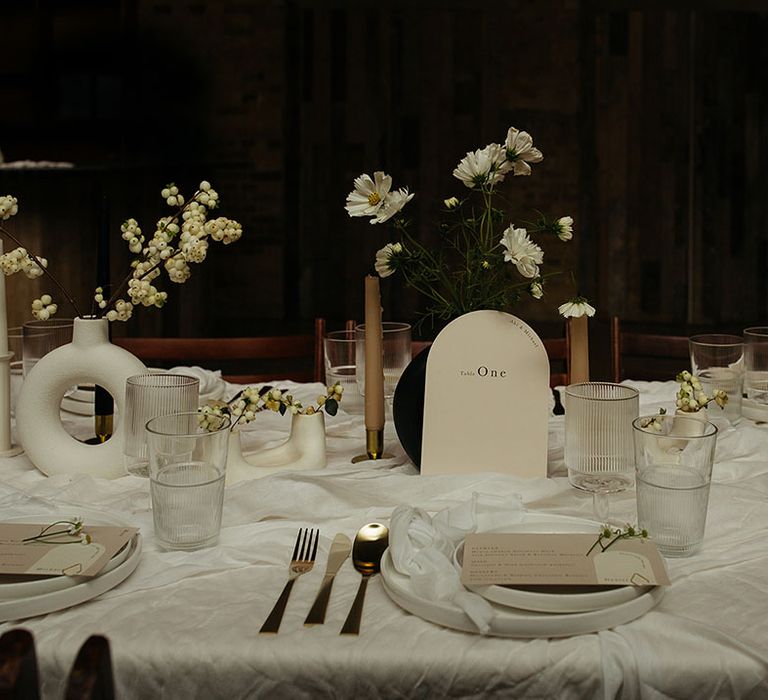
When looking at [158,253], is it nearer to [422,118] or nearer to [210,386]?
[210,386]

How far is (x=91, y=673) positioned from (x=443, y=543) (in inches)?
19.6

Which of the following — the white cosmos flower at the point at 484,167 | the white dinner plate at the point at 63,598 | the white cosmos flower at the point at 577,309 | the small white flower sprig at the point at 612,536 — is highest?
the white cosmos flower at the point at 484,167

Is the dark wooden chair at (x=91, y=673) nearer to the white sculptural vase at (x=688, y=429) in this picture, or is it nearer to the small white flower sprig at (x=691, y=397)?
the white sculptural vase at (x=688, y=429)

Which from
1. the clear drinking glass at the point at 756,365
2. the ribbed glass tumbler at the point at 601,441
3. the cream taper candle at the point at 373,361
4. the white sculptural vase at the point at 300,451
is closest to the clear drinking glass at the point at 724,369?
the clear drinking glass at the point at 756,365

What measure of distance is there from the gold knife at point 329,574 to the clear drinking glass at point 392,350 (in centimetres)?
59

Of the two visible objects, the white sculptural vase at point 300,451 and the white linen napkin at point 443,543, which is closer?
the white linen napkin at point 443,543

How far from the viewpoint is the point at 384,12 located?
7.21 metres

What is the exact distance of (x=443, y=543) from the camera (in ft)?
→ 3.71

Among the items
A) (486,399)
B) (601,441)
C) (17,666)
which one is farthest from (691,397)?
(17,666)

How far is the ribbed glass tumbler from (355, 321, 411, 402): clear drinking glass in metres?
0.49

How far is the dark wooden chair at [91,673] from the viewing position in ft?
2.31

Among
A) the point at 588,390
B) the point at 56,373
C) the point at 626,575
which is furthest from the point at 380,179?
the point at 626,575

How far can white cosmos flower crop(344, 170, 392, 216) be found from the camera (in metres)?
1.50

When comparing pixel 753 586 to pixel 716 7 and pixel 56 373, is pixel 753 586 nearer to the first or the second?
pixel 56 373
